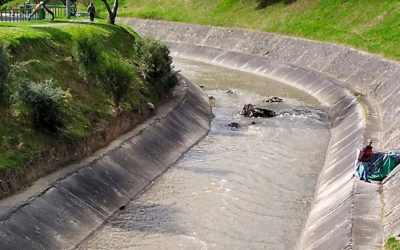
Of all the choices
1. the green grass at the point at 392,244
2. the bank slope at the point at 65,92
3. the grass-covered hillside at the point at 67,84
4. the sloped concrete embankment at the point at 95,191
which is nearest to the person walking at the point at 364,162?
the green grass at the point at 392,244

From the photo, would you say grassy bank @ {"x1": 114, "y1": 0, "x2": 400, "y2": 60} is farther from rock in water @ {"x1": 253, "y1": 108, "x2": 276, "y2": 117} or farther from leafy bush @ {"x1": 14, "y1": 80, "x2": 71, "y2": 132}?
leafy bush @ {"x1": 14, "y1": 80, "x2": 71, "y2": 132}

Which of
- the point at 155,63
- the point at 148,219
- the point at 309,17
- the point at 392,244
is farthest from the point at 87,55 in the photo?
the point at 309,17

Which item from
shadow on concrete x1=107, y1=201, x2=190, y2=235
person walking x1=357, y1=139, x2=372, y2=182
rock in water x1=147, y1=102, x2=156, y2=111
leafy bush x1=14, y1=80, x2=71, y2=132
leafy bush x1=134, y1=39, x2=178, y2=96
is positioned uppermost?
leafy bush x1=134, y1=39, x2=178, y2=96

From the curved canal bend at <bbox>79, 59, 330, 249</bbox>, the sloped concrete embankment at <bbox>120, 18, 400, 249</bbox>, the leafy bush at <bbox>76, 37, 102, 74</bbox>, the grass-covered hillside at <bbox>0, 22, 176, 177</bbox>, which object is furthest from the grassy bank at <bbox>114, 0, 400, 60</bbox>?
the leafy bush at <bbox>76, 37, 102, 74</bbox>

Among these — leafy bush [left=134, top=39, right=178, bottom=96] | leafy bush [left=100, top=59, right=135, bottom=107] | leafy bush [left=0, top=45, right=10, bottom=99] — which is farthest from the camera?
leafy bush [left=134, top=39, right=178, bottom=96]

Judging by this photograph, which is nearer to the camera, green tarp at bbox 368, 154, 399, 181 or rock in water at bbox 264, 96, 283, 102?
green tarp at bbox 368, 154, 399, 181

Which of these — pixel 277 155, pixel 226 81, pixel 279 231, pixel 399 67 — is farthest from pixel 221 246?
pixel 226 81

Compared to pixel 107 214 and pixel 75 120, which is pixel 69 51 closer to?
pixel 75 120

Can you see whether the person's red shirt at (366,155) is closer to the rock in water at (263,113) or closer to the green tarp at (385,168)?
the green tarp at (385,168)
